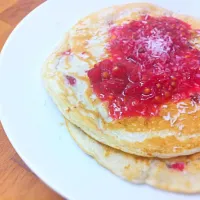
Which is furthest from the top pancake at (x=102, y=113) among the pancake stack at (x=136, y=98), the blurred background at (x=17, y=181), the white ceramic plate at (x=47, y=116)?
the blurred background at (x=17, y=181)

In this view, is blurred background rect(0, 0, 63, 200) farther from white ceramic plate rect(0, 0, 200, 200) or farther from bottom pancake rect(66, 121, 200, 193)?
bottom pancake rect(66, 121, 200, 193)

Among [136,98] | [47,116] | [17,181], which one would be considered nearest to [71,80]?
[47,116]

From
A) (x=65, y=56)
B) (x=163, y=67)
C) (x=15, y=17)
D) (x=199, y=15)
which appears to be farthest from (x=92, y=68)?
(x=15, y=17)

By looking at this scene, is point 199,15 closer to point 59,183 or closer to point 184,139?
point 184,139

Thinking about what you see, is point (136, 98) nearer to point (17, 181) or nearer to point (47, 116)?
point (47, 116)

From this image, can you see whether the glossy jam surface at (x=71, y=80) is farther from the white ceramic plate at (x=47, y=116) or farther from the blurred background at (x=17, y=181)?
the blurred background at (x=17, y=181)

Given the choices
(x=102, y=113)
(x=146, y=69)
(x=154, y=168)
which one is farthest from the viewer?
(x=146, y=69)

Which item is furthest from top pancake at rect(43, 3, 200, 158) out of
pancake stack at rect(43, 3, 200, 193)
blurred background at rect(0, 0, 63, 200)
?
blurred background at rect(0, 0, 63, 200)
